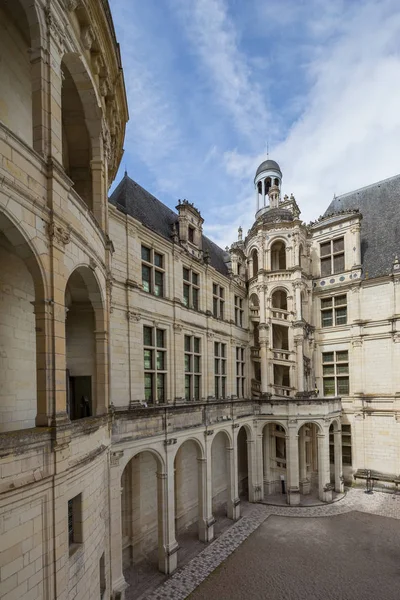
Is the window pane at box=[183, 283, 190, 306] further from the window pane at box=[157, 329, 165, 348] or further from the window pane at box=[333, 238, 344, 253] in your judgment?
the window pane at box=[333, 238, 344, 253]

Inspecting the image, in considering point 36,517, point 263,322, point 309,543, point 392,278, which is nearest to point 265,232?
point 263,322

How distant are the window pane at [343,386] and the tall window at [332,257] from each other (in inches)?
277

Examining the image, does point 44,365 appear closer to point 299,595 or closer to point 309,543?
point 299,595

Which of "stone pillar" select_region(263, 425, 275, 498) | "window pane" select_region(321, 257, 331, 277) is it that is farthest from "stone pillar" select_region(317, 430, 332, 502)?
"window pane" select_region(321, 257, 331, 277)

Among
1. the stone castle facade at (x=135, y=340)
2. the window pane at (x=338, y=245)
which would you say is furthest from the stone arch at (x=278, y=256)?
the window pane at (x=338, y=245)

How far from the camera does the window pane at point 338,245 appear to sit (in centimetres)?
2344

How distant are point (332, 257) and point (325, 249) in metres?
0.88

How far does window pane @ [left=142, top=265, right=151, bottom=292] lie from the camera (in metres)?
15.0

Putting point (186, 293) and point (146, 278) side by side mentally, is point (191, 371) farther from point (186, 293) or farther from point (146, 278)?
point (146, 278)

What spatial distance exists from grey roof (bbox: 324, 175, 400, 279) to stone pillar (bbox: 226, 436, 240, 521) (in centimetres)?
1381

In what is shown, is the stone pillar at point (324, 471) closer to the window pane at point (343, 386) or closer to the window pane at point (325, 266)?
the window pane at point (343, 386)

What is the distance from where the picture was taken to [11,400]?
6605 mm

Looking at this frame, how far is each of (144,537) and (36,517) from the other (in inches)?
412

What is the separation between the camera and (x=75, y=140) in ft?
32.2
